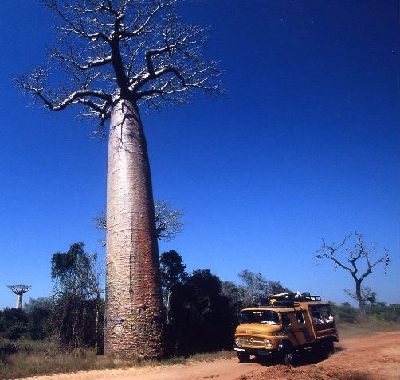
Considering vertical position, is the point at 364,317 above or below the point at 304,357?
above

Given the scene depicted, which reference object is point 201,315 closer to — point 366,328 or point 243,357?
point 243,357

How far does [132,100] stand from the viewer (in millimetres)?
10562

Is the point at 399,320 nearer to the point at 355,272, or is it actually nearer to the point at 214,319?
the point at 355,272

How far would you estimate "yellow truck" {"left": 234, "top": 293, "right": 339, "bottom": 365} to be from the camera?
945 cm

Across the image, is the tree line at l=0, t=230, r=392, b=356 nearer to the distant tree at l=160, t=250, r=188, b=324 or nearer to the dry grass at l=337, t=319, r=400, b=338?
the distant tree at l=160, t=250, r=188, b=324

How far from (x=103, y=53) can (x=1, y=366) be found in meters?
8.20

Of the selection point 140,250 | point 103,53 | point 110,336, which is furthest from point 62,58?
point 110,336

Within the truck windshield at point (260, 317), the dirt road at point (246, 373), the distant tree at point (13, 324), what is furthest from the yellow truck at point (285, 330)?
the distant tree at point (13, 324)

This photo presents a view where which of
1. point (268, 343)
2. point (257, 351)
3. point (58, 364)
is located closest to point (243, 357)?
point (257, 351)

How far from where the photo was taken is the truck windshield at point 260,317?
32.7 feet

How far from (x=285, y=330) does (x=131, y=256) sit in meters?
4.23

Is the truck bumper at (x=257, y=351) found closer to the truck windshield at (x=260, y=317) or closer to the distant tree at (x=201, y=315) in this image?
the truck windshield at (x=260, y=317)

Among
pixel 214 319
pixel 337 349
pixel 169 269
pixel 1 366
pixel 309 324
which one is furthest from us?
pixel 169 269

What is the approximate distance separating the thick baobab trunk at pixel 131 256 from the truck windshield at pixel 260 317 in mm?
2998
